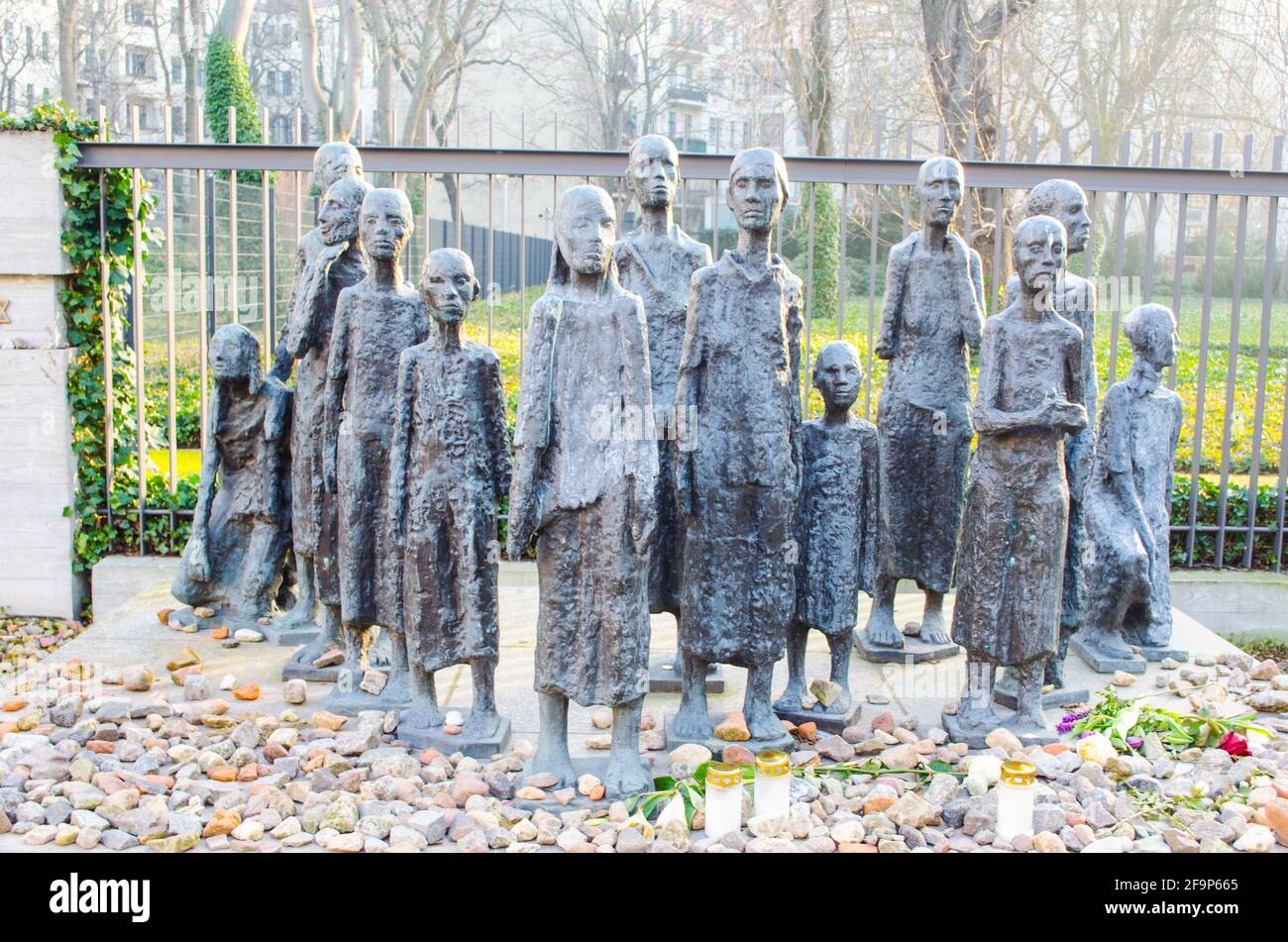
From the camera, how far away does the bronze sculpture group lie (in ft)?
14.8

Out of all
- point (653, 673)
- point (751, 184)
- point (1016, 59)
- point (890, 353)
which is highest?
point (1016, 59)

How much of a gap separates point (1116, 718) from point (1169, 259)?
25.4m

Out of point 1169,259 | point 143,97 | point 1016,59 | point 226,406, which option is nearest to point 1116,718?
point 226,406

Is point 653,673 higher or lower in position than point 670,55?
lower

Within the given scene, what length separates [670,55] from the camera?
30672mm

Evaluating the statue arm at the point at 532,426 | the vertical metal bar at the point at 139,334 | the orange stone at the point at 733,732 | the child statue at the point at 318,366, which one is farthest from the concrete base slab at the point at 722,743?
the vertical metal bar at the point at 139,334

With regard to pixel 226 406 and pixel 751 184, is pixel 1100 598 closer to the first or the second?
pixel 751 184

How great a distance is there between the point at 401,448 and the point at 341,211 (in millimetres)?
1384

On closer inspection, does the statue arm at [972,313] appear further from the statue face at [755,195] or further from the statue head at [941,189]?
the statue face at [755,195]

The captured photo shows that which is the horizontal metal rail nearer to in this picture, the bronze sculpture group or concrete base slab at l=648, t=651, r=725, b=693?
the bronze sculpture group

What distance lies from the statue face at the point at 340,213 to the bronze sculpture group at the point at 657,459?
0.05 feet

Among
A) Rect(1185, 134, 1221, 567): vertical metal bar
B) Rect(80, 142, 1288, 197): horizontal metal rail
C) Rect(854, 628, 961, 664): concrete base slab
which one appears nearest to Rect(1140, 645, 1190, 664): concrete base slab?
Rect(854, 628, 961, 664): concrete base slab

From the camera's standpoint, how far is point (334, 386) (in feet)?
18.2

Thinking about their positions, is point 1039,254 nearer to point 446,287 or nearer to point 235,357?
point 446,287
